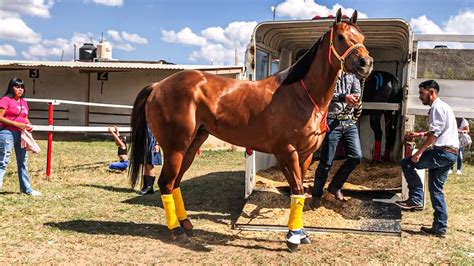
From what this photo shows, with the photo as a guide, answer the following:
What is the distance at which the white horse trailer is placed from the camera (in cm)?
578

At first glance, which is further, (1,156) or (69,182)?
(69,182)

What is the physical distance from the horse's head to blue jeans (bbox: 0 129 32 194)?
458 cm

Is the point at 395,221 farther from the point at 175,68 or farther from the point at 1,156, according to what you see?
the point at 175,68

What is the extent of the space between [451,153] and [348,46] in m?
1.86

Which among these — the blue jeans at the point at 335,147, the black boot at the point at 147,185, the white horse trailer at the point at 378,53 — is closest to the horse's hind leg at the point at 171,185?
the white horse trailer at the point at 378,53

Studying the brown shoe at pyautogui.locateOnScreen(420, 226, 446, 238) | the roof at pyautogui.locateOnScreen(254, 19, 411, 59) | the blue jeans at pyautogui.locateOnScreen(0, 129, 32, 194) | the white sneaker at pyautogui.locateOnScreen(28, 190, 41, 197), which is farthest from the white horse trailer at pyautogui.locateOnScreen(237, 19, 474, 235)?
the blue jeans at pyautogui.locateOnScreen(0, 129, 32, 194)

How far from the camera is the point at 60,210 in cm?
586

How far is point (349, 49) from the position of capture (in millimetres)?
4219

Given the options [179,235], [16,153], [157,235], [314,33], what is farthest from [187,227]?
[314,33]

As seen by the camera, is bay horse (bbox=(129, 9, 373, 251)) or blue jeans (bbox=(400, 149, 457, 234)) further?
blue jeans (bbox=(400, 149, 457, 234))

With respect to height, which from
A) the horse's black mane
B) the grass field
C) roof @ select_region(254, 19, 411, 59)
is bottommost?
the grass field

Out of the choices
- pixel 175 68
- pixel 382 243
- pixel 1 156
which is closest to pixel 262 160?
pixel 382 243

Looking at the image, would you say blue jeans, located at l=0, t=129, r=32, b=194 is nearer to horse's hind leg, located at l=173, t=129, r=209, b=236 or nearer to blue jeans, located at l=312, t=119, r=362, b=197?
horse's hind leg, located at l=173, t=129, r=209, b=236

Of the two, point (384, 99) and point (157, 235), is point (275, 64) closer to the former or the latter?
point (384, 99)
